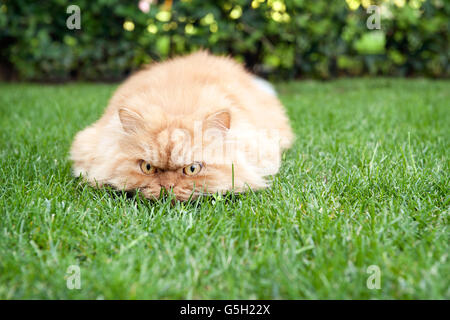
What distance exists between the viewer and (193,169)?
1695mm

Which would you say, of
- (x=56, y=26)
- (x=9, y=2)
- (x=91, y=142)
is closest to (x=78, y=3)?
(x=56, y=26)

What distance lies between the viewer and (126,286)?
3.69ft

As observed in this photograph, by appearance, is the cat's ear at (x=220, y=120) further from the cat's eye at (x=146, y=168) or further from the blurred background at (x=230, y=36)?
the blurred background at (x=230, y=36)

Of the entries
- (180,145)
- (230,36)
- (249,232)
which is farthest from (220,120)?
(230,36)

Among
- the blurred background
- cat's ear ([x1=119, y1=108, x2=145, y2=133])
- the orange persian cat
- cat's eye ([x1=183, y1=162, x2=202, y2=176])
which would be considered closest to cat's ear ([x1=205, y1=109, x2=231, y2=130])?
the orange persian cat

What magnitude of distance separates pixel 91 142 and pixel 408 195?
163cm

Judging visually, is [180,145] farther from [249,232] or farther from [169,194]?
[249,232]

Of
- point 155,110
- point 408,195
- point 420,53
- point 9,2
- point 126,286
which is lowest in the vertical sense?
point 126,286

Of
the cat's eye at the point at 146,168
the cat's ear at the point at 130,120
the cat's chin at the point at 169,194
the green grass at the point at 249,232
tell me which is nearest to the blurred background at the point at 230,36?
the green grass at the point at 249,232

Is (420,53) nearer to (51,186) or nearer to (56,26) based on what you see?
(56,26)

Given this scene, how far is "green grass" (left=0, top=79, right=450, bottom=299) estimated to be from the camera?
45.0 inches

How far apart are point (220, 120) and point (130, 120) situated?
1.37 feet

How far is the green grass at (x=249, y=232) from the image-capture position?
1.14m

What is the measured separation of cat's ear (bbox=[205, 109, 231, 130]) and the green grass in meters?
0.34
